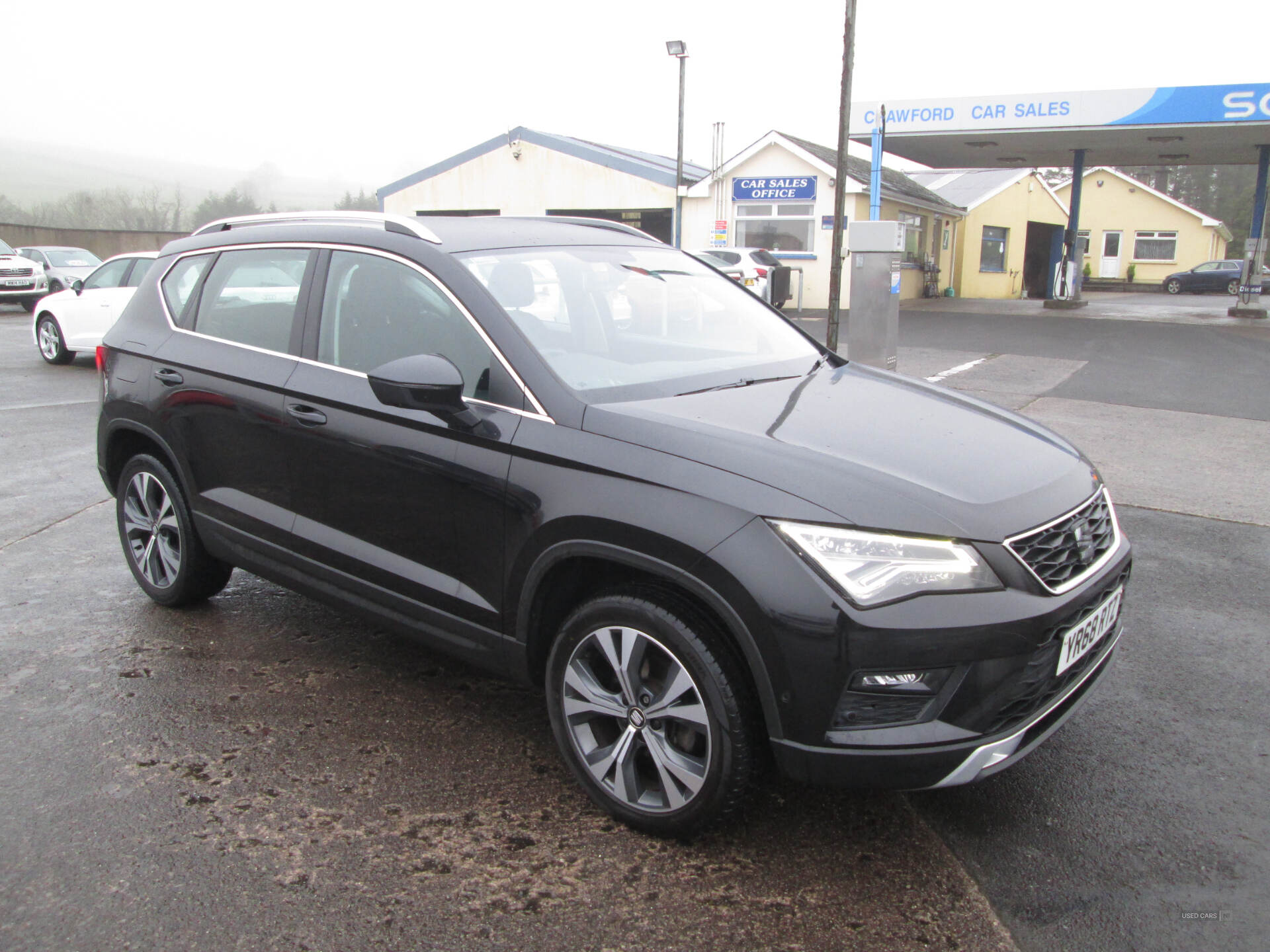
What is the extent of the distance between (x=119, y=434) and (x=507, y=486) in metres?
2.60

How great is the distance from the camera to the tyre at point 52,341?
13758 millimetres

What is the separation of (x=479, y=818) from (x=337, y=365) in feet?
5.52

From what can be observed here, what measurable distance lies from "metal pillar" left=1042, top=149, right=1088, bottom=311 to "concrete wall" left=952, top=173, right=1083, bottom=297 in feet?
24.1

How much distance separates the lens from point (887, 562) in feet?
7.88

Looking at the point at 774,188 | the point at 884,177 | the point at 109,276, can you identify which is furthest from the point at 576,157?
the point at 109,276

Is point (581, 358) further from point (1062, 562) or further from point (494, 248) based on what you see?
point (1062, 562)

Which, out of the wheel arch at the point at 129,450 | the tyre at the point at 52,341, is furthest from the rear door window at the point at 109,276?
the wheel arch at the point at 129,450

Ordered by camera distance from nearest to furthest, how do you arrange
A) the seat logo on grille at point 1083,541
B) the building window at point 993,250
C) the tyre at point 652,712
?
the tyre at point 652,712 < the seat logo on grille at point 1083,541 < the building window at point 993,250

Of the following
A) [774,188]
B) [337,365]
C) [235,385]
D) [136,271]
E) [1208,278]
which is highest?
[774,188]

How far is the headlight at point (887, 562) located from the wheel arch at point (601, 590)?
256 mm

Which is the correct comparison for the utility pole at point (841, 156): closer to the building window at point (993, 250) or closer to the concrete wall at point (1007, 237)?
the concrete wall at point (1007, 237)

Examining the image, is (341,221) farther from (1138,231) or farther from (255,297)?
(1138,231)

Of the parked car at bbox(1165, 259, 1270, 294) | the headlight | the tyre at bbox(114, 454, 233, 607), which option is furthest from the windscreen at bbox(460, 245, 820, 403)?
the parked car at bbox(1165, 259, 1270, 294)

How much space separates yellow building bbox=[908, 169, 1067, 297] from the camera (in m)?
35.5
